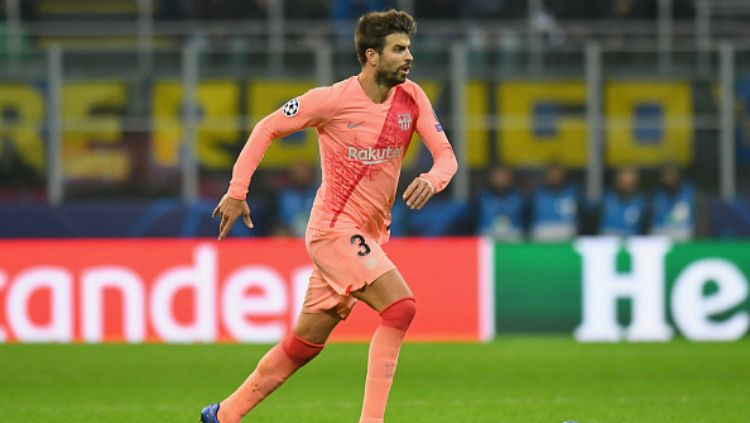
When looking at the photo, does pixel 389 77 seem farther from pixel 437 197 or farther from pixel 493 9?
pixel 493 9

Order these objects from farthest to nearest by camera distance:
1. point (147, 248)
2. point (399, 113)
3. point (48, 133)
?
1. point (48, 133)
2. point (147, 248)
3. point (399, 113)

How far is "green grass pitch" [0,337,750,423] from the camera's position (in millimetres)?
8383

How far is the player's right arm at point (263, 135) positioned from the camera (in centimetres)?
655

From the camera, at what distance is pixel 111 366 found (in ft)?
37.5

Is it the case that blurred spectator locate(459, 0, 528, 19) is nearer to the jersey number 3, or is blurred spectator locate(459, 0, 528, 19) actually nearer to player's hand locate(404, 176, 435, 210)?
the jersey number 3

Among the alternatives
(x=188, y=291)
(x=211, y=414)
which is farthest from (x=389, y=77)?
(x=188, y=291)

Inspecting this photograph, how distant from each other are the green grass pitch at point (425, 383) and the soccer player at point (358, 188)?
1.35m

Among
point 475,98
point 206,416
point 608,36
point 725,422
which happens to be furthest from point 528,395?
point 608,36

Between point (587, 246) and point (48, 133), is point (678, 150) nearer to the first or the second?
point (587, 246)

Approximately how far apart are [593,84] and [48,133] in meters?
6.19

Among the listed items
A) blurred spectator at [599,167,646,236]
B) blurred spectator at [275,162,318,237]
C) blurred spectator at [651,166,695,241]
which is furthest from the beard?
blurred spectator at [651,166,695,241]

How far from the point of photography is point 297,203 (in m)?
16.3

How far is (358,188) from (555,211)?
9.87 meters

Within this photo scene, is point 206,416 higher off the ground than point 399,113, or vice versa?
point 399,113
